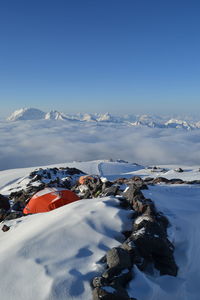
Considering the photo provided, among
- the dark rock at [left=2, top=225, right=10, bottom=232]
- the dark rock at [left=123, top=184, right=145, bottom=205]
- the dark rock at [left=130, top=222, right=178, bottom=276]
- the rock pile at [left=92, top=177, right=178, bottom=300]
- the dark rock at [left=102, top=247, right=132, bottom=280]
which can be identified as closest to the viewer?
the rock pile at [left=92, top=177, right=178, bottom=300]

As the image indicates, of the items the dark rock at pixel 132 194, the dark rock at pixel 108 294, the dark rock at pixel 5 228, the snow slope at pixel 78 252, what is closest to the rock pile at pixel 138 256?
the dark rock at pixel 108 294

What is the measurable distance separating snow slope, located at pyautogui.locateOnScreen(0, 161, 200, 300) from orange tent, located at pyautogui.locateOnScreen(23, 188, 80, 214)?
1.84 m

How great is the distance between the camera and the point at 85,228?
20.5ft

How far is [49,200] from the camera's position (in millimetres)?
10273

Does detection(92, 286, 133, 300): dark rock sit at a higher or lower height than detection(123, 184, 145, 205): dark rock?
lower

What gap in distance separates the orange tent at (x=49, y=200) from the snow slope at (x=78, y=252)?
1.84m

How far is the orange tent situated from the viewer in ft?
33.0

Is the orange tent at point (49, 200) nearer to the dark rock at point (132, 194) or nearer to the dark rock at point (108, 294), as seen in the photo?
the dark rock at point (132, 194)

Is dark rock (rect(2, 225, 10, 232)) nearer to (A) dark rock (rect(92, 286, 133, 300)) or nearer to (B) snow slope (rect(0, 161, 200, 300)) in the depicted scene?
(B) snow slope (rect(0, 161, 200, 300))

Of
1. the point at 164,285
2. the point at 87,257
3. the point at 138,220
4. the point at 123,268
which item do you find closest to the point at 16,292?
the point at 87,257

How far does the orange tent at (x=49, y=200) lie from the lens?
1005 cm

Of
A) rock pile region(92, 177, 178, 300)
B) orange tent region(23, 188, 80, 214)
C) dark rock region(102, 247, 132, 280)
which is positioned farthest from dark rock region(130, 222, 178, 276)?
orange tent region(23, 188, 80, 214)

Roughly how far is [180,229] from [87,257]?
2.75 metres

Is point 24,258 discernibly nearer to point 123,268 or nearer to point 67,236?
point 67,236
